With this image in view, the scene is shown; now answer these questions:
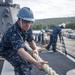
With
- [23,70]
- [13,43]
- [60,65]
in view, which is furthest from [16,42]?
[60,65]

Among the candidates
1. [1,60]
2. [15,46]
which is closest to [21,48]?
[15,46]

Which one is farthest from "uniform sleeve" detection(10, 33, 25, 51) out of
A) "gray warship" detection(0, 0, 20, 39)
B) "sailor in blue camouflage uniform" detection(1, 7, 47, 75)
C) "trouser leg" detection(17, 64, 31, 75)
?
"gray warship" detection(0, 0, 20, 39)

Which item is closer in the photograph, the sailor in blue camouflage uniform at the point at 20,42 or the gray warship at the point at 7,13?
the sailor in blue camouflage uniform at the point at 20,42

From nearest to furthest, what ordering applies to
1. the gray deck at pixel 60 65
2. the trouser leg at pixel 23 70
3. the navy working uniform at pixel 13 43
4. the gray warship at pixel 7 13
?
the navy working uniform at pixel 13 43
the trouser leg at pixel 23 70
the gray deck at pixel 60 65
the gray warship at pixel 7 13

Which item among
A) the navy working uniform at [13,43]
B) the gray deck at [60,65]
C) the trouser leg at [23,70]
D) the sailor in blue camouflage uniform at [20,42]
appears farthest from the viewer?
the gray deck at [60,65]

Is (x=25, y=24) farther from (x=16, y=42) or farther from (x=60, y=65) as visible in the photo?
(x=60, y=65)

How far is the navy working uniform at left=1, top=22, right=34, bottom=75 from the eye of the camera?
12.5ft

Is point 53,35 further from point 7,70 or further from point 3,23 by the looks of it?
point 7,70

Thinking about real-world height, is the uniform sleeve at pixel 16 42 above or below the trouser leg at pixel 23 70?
above

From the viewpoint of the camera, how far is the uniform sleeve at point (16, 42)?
145 inches

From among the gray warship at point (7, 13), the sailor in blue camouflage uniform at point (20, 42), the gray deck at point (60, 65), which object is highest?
the sailor in blue camouflage uniform at point (20, 42)

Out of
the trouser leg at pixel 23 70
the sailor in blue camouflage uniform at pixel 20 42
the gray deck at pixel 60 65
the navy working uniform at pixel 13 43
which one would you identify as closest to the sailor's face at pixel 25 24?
the sailor in blue camouflage uniform at pixel 20 42

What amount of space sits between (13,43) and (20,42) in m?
0.12

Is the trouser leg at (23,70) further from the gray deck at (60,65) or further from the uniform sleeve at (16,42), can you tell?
the gray deck at (60,65)
